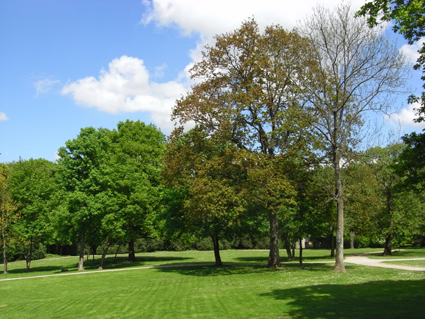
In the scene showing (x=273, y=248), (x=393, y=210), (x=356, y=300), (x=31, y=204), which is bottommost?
(x=356, y=300)

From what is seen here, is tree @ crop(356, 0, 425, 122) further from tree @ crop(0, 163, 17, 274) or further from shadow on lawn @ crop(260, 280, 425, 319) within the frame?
tree @ crop(0, 163, 17, 274)

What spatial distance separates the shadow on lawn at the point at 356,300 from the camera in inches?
396

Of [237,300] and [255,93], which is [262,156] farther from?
[237,300]

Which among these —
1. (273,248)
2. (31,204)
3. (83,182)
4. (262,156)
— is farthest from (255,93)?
(31,204)

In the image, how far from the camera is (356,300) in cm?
1192

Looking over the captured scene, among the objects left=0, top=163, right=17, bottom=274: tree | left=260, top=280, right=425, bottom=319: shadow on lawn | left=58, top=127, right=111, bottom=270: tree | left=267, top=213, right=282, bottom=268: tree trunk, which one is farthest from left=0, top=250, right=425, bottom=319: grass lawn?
left=0, top=163, right=17, bottom=274: tree

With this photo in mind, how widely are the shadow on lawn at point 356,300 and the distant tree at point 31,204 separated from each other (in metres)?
27.5

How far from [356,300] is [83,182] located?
2668 cm

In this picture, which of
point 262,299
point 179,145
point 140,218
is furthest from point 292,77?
point 140,218

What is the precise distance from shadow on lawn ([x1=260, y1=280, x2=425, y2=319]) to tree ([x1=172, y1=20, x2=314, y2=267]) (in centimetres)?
943

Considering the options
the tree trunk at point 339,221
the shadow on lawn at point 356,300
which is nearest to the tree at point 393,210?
the tree trunk at point 339,221

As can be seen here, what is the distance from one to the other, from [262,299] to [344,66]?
16378mm

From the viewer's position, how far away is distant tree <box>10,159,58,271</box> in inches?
1366

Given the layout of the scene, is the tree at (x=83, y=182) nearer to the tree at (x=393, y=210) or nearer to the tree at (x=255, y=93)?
the tree at (x=255, y=93)
